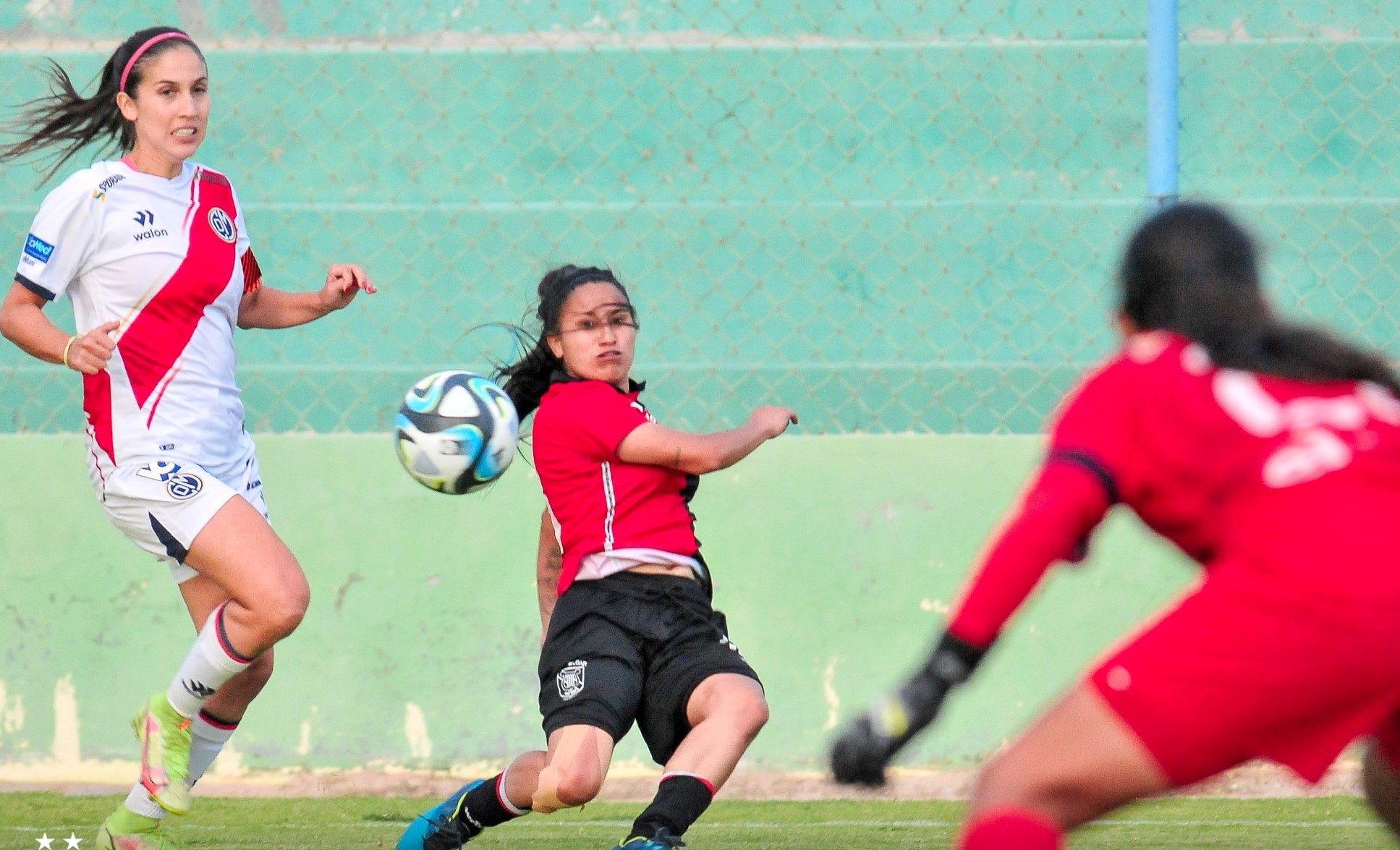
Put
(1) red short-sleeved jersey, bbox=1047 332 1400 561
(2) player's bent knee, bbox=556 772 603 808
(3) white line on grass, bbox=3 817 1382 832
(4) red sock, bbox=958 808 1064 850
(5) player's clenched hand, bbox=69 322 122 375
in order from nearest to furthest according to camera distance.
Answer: (4) red sock, bbox=958 808 1064 850 < (1) red short-sleeved jersey, bbox=1047 332 1400 561 < (2) player's bent knee, bbox=556 772 603 808 < (5) player's clenched hand, bbox=69 322 122 375 < (3) white line on grass, bbox=3 817 1382 832

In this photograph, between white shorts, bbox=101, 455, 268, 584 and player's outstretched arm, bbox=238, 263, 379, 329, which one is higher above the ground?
player's outstretched arm, bbox=238, 263, 379, 329

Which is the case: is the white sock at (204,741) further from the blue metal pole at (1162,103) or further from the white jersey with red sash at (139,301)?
the blue metal pole at (1162,103)

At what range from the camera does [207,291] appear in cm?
428

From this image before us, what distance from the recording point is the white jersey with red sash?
163 inches

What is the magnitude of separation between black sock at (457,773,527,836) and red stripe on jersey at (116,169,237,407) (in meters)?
1.30

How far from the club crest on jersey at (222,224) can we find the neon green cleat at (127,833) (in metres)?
1.50

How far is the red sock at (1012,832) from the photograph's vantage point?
2.16m

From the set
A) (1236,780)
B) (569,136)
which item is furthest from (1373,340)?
(569,136)

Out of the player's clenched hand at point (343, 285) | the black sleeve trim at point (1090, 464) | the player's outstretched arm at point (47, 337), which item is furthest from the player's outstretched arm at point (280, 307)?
the black sleeve trim at point (1090, 464)

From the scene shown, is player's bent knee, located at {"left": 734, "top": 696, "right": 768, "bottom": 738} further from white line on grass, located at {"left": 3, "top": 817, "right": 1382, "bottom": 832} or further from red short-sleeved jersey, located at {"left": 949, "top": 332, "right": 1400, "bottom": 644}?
red short-sleeved jersey, located at {"left": 949, "top": 332, "right": 1400, "bottom": 644}

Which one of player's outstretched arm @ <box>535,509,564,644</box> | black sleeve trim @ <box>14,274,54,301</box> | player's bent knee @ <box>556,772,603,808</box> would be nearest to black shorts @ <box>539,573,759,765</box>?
player's bent knee @ <box>556,772,603,808</box>

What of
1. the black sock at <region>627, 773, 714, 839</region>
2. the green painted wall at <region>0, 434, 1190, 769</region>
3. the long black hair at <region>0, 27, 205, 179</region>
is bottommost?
the green painted wall at <region>0, 434, 1190, 769</region>

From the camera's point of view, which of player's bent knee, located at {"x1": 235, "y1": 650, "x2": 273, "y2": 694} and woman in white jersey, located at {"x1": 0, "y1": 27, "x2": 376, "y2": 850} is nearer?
woman in white jersey, located at {"x1": 0, "y1": 27, "x2": 376, "y2": 850}

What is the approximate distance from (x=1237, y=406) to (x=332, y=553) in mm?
4322
